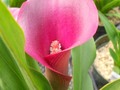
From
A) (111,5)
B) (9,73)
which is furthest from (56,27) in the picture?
(111,5)

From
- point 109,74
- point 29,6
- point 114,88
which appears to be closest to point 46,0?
point 29,6

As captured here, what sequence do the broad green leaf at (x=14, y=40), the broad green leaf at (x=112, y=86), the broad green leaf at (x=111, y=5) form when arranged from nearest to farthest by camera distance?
1. the broad green leaf at (x=14, y=40)
2. the broad green leaf at (x=112, y=86)
3. the broad green leaf at (x=111, y=5)

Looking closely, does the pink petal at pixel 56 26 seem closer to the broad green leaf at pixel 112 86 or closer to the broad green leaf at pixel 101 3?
the broad green leaf at pixel 112 86

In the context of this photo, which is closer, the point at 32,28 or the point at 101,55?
the point at 32,28

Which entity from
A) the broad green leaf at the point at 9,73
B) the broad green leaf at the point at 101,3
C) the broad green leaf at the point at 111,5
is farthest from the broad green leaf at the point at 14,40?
the broad green leaf at the point at 101,3

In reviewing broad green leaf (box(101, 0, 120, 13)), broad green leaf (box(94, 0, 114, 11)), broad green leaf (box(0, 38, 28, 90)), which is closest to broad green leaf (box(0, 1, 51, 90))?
broad green leaf (box(0, 38, 28, 90))

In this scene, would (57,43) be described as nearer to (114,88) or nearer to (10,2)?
(114,88)

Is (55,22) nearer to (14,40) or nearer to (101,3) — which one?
(14,40)
